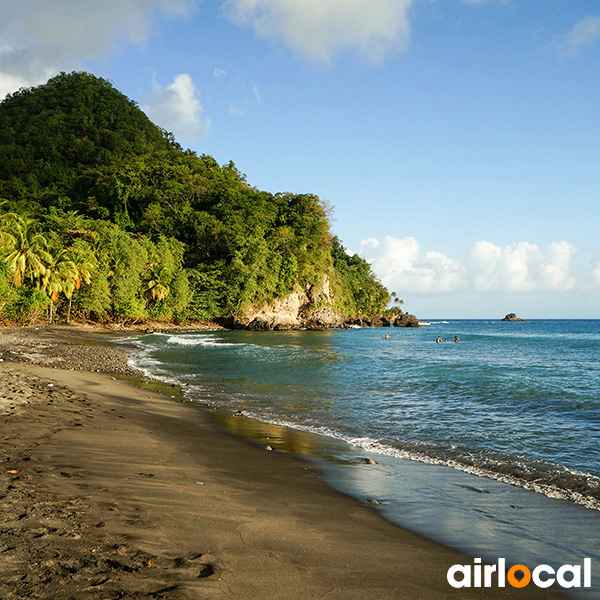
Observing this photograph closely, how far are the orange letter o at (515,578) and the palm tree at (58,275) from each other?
4321cm

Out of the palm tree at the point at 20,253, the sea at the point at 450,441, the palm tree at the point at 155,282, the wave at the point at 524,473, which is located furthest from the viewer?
the palm tree at the point at 155,282

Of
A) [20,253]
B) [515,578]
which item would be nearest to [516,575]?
[515,578]

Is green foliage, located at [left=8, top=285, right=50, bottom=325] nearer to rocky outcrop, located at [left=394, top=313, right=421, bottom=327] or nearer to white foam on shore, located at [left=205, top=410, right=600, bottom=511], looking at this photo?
white foam on shore, located at [left=205, top=410, right=600, bottom=511]

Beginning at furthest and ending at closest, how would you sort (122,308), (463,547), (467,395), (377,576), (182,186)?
(182,186)
(122,308)
(467,395)
(463,547)
(377,576)

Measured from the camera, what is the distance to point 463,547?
4.08 m

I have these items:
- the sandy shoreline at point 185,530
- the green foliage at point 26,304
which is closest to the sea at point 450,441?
the sandy shoreline at point 185,530

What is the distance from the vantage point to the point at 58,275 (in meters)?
41.0

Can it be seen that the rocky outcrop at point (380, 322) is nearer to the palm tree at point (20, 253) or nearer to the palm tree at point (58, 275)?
the palm tree at point (58, 275)

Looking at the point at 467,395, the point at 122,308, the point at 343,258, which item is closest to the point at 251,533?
the point at 467,395

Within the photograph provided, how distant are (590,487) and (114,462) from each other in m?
6.86

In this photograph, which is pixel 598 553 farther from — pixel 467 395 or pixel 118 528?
pixel 467 395

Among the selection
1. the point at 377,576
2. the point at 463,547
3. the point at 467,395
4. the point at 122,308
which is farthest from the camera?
the point at 122,308

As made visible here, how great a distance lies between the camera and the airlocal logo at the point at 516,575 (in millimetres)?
3461

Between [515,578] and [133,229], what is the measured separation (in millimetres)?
76365
